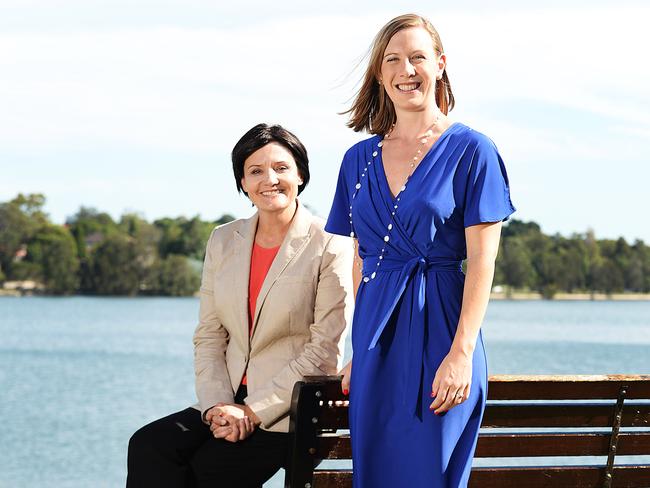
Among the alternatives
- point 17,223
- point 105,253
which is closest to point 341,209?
point 105,253

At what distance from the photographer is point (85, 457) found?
23797mm

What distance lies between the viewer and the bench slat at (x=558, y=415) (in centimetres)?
361

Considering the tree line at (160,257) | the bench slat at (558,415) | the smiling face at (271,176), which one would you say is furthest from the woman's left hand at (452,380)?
the tree line at (160,257)

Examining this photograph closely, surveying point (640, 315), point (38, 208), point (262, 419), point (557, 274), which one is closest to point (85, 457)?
point (262, 419)

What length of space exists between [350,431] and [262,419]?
18.7 inches

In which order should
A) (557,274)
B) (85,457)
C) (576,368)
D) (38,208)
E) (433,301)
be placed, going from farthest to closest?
(38,208) → (557,274) → (576,368) → (85,457) → (433,301)

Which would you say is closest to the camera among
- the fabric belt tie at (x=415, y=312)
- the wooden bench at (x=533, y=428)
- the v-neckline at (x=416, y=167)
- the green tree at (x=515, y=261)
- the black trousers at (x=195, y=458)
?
the fabric belt tie at (x=415, y=312)

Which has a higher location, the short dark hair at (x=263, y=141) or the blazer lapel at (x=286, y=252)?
the short dark hair at (x=263, y=141)

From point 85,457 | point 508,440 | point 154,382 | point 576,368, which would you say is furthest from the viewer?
point 576,368

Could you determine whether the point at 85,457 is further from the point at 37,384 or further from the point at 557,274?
the point at 557,274

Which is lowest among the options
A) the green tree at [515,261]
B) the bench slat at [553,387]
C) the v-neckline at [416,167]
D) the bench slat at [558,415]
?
the green tree at [515,261]

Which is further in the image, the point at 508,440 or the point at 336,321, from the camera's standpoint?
the point at 336,321

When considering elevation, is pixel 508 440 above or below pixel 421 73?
below

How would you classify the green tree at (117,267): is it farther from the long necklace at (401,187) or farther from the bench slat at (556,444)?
the long necklace at (401,187)
